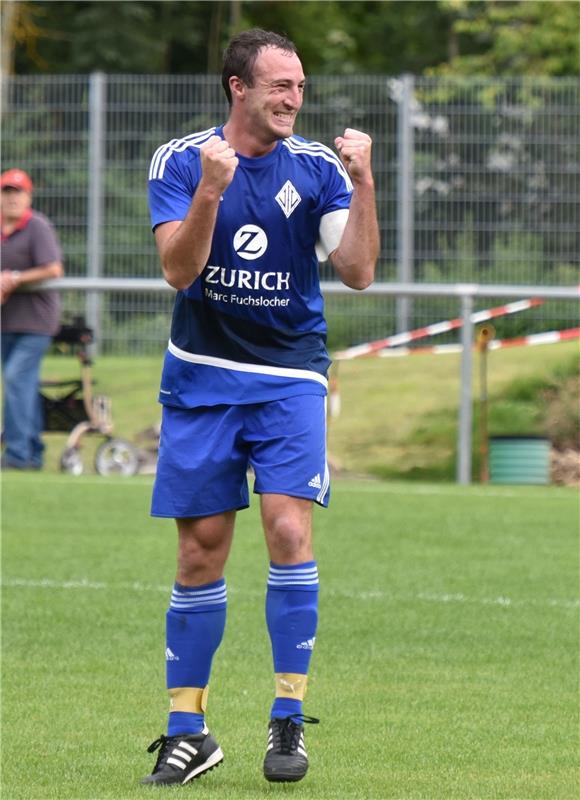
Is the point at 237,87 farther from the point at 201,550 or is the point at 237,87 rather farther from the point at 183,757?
the point at 183,757

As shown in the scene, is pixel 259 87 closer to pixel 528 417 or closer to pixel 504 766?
pixel 504 766

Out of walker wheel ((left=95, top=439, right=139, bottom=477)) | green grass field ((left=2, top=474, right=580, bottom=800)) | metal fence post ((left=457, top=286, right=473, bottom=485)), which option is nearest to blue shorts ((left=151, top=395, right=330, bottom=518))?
green grass field ((left=2, top=474, right=580, bottom=800))

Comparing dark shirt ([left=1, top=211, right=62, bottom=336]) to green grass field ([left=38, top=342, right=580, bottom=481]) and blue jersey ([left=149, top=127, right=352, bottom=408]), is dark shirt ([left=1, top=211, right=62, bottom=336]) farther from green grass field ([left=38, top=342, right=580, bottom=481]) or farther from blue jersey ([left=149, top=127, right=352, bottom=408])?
blue jersey ([left=149, top=127, right=352, bottom=408])

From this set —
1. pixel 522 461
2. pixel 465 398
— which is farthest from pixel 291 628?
pixel 522 461

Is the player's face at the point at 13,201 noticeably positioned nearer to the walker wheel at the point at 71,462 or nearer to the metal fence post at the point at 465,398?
the walker wheel at the point at 71,462

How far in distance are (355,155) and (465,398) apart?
9668 millimetres

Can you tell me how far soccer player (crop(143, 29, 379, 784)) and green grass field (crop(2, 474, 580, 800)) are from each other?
0.34 meters

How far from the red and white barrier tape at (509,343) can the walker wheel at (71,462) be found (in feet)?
12.5

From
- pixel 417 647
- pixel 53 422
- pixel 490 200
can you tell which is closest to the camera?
pixel 417 647

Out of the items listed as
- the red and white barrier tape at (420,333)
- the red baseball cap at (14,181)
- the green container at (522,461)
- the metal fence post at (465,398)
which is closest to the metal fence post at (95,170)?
the red and white barrier tape at (420,333)

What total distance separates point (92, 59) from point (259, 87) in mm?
32572

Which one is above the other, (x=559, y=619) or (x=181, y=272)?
(x=181, y=272)

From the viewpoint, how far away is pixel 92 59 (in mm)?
37062

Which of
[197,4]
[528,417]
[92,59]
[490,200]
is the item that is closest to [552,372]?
[528,417]
